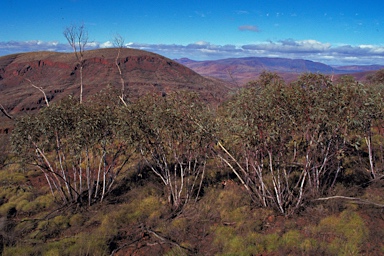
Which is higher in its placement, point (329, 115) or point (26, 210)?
point (329, 115)

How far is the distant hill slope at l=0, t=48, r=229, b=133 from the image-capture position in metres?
94.8

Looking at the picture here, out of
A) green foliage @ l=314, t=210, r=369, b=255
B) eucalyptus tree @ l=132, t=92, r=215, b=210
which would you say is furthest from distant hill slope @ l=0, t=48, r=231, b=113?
green foliage @ l=314, t=210, r=369, b=255

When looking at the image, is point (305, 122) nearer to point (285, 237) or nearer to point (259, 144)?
point (259, 144)

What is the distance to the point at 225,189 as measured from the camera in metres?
13.4

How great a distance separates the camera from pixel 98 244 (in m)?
9.52

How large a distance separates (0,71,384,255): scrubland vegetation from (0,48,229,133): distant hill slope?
259 ft

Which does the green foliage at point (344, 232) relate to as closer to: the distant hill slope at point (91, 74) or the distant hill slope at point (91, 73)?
the distant hill slope at point (91, 74)

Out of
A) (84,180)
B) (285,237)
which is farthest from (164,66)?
(285,237)

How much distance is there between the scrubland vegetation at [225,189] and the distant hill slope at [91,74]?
79.0 m

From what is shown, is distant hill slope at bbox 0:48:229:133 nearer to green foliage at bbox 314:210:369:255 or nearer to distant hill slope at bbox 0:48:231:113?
distant hill slope at bbox 0:48:231:113

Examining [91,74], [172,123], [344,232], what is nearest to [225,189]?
[172,123]

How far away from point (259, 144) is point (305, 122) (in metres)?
1.66

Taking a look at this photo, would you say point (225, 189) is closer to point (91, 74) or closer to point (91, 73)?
point (91, 74)

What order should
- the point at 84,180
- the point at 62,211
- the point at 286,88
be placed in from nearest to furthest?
A: the point at 286,88, the point at 62,211, the point at 84,180
